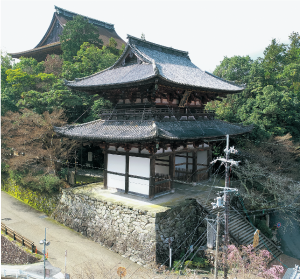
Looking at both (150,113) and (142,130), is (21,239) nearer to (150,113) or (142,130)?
(142,130)

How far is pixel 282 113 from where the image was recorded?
28.0 metres

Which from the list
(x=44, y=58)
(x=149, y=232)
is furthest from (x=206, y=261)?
(x=44, y=58)

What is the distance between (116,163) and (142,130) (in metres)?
3.99

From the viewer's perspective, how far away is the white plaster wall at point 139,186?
16953 millimetres

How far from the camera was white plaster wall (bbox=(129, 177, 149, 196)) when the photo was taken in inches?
667

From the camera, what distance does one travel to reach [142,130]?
16266mm

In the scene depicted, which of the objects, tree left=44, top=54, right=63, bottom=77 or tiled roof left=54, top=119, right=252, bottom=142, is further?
tree left=44, top=54, right=63, bottom=77

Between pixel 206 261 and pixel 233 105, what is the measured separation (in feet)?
83.9

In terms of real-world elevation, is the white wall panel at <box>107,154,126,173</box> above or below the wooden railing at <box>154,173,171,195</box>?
above

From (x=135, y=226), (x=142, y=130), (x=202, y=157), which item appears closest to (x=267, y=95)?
(x=202, y=157)

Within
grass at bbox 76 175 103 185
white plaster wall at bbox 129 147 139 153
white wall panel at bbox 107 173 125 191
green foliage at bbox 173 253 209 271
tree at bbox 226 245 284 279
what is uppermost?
white plaster wall at bbox 129 147 139 153

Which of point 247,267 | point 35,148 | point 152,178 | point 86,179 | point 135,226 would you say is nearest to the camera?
point 247,267

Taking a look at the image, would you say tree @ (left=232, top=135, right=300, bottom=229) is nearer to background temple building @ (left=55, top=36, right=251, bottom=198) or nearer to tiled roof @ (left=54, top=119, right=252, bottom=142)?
background temple building @ (left=55, top=36, right=251, bottom=198)

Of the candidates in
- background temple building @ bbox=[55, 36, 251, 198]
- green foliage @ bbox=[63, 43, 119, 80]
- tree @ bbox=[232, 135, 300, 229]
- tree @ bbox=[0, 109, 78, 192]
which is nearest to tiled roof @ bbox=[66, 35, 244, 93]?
background temple building @ bbox=[55, 36, 251, 198]
